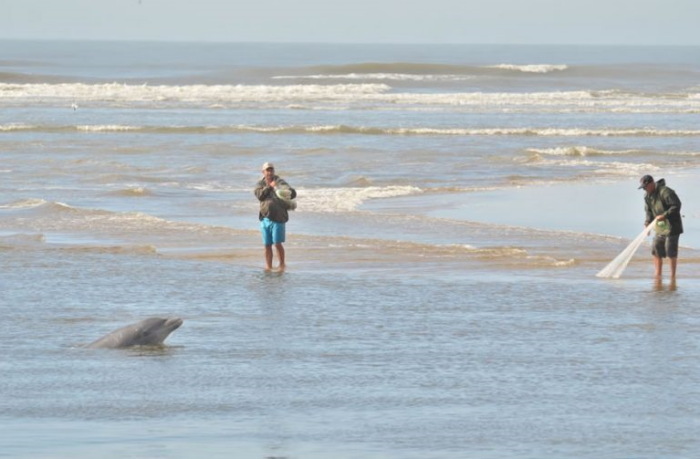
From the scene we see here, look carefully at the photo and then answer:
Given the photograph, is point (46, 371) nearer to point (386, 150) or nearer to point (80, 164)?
point (80, 164)

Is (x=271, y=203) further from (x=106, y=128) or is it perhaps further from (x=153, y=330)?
(x=106, y=128)

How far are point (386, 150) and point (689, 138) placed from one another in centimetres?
913

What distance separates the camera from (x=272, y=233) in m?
14.7

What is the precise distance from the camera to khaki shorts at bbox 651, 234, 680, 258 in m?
13.8

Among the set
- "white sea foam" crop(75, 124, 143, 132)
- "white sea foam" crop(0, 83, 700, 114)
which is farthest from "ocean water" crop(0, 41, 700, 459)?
"white sea foam" crop(0, 83, 700, 114)

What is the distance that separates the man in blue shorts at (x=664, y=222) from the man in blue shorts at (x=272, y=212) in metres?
3.97

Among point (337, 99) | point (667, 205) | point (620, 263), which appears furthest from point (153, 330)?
point (337, 99)

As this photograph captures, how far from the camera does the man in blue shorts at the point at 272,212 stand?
14.7 m

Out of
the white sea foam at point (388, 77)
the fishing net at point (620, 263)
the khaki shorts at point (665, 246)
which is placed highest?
the white sea foam at point (388, 77)

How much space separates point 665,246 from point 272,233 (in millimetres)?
4336

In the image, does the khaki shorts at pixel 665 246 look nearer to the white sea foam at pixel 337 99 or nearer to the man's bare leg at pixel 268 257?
the man's bare leg at pixel 268 257

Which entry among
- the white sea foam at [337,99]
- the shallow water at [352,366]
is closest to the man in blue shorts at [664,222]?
the shallow water at [352,366]

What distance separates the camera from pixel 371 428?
8.05 metres

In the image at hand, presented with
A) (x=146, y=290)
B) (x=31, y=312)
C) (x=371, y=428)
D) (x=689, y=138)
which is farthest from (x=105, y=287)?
(x=689, y=138)
